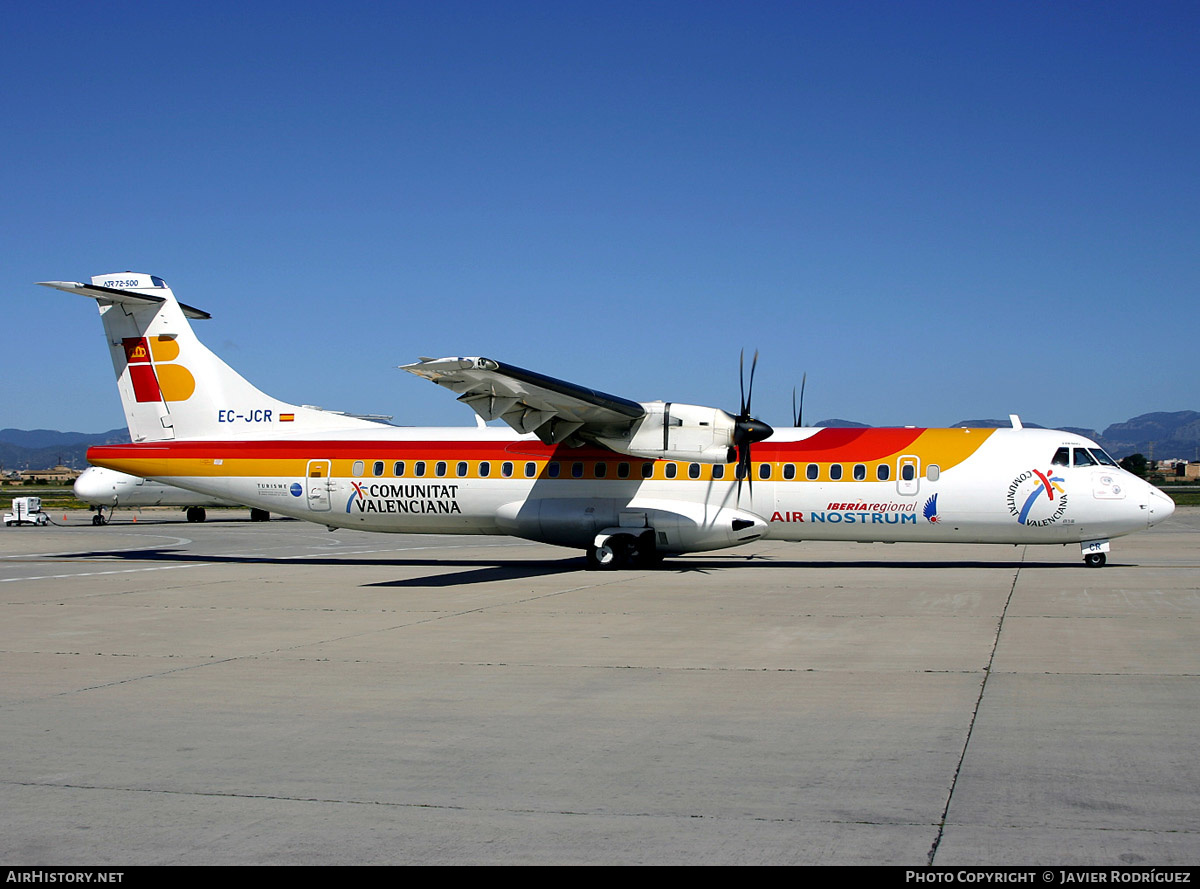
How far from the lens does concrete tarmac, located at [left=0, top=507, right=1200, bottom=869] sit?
5.04m

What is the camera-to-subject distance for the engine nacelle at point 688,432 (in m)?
20.5

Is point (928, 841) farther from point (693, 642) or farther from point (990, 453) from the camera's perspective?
point (990, 453)

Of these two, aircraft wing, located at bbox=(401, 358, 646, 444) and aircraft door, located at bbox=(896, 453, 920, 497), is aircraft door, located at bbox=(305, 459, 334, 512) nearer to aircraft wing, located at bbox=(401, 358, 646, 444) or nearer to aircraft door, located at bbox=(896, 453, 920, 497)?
aircraft wing, located at bbox=(401, 358, 646, 444)

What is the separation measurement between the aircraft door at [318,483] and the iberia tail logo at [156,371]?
11.5 feet

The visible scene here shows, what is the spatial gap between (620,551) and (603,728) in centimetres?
1399

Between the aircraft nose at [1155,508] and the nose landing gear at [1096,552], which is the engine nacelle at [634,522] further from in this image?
the aircraft nose at [1155,508]

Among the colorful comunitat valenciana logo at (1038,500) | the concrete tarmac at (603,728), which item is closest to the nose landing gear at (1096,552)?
the colorful comunitat valenciana logo at (1038,500)

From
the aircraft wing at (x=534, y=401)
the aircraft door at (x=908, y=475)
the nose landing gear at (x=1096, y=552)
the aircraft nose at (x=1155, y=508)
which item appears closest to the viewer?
the aircraft wing at (x=534, y=401)

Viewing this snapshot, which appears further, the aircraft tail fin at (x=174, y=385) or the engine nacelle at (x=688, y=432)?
the aircraft tail fin at (x=174, y=385)

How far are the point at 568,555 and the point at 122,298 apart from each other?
12.4m

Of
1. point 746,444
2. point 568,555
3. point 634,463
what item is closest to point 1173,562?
point 746,444

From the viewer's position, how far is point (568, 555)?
88.0ft

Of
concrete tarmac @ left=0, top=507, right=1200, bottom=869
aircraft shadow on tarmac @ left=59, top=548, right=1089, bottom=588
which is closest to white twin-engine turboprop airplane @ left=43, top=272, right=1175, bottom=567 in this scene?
aircraft shadow on tarmac @ left=59, top=548, right=1089, bottom=588
